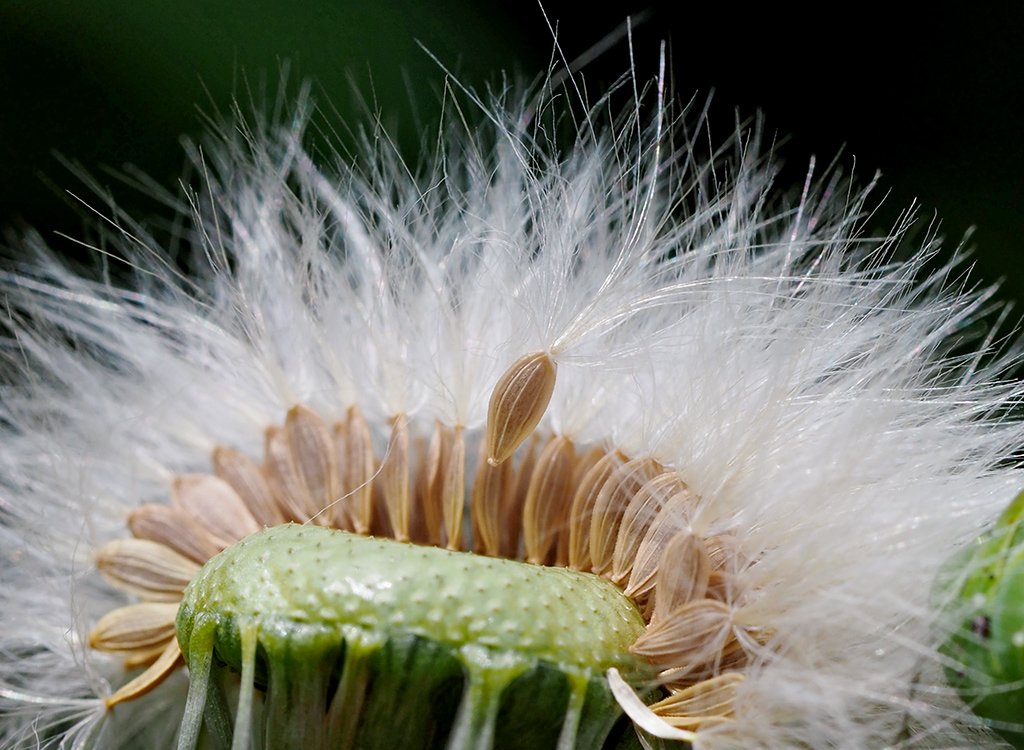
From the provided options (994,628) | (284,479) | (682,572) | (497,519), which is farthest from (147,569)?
(994,628)

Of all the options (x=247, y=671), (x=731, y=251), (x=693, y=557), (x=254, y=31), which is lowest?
(x=247, y=671)

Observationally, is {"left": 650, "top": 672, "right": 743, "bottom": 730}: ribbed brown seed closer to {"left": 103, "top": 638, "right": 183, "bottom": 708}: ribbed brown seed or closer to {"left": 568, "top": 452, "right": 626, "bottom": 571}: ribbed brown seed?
{"left": 568, "top": 452, "right": 626, "bottom": 571}: ribbed brown seed

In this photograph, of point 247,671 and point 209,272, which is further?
point 209,272

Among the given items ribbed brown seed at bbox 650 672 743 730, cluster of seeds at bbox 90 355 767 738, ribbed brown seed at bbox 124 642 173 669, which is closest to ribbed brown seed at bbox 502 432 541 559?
cluster of seeds at bbox 90 355 767 738

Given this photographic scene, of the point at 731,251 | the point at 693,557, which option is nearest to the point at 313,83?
the point at 731,251

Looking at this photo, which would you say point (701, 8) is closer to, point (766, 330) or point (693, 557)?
point (766, 330)

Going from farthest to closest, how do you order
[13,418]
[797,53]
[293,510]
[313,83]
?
[797,53]
[313,83]
[13,418]
[293,510]
